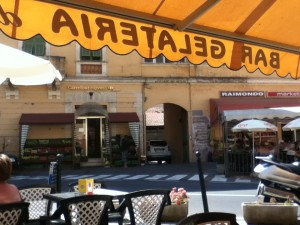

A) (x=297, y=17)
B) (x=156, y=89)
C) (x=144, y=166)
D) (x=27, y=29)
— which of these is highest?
(x=156, y=89)

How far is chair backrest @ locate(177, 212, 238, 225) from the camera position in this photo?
8.86 ft

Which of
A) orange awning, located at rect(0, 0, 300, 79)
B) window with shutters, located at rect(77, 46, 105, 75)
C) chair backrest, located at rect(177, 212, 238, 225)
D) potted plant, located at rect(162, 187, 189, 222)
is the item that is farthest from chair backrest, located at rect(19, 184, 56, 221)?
window with shutters, located at rect(77, 46, 105, 75)

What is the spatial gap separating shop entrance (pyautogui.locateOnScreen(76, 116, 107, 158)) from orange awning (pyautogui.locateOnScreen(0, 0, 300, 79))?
20761 mm

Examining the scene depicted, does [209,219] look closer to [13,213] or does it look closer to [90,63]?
[13,213]

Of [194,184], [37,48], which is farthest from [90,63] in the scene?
[194,184]

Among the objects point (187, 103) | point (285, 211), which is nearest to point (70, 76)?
point (187, 103)

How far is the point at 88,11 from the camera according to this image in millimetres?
4156

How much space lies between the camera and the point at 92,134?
26438 mm

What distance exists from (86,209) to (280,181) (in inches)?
179

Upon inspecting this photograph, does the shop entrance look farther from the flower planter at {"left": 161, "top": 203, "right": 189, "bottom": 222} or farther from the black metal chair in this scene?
the black metal chair

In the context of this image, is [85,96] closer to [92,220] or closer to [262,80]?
[262,80]

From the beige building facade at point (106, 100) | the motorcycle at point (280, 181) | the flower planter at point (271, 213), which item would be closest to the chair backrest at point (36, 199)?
the flower planter at point (271, 213)

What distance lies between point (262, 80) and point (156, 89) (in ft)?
22.8

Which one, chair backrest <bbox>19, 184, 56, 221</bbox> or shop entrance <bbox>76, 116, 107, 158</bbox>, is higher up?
Answer: shop entrance <bbox>76, 116, 107, 158</bbox>
